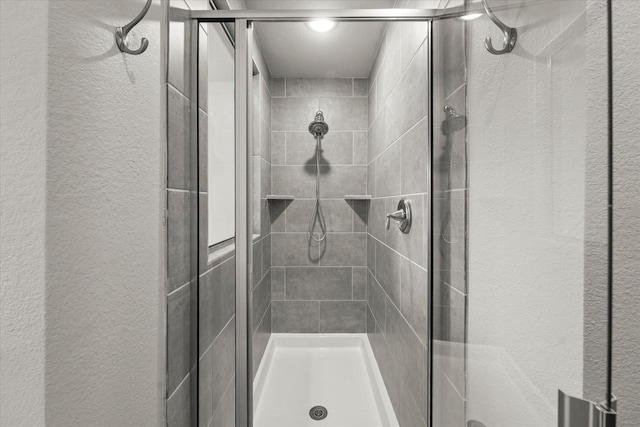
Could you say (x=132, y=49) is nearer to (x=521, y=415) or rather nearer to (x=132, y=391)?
(x=132, y=391)

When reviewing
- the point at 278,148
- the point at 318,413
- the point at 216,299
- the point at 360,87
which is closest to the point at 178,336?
the point at 216,299

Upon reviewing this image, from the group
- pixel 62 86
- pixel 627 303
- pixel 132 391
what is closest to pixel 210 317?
pixel 132 391

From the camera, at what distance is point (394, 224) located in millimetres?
1367

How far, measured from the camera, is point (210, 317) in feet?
2.89

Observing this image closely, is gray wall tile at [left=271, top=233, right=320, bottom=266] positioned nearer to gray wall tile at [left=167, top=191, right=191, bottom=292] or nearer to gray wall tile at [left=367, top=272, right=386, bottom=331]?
gray wall tile at [left=367, top=272, right=386, bottom=331]

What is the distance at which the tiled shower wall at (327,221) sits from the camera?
199cm

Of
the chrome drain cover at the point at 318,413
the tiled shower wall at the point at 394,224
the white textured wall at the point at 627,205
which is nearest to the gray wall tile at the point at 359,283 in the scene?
the tiled shower wall at the point at 394,224

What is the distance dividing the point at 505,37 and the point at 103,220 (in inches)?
31.3

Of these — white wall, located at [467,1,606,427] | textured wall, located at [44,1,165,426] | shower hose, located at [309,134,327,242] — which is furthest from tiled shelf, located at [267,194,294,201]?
white wall, located at [467,1,606,427]

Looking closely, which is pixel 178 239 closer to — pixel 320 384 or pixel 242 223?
pixel 242 223

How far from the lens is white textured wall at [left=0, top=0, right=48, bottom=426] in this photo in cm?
40

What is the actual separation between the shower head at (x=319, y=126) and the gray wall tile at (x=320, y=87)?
149mm

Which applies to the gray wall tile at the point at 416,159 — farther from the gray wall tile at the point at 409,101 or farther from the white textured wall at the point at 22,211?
the white textured wall at the point at 22,211

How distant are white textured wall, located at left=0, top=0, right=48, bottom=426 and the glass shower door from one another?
717 millimetres
